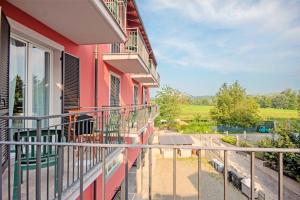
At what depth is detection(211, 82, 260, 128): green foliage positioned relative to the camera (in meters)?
41.8

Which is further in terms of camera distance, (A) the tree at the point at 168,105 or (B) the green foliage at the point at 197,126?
(B) the green foliage at the point at 197,126

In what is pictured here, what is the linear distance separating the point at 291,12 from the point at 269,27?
15.7 feet

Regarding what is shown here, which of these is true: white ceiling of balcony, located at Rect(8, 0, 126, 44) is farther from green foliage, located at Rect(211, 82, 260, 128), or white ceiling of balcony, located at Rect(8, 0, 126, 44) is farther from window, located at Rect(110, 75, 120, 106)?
green foliage, located at Rect(211, 82, 260, 128)

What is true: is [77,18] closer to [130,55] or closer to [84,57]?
[84,57]

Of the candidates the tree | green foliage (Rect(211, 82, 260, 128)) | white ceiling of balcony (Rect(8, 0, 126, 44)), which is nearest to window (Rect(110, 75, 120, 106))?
white ceiling of balcony (Rect(8, 0, 126, 44))

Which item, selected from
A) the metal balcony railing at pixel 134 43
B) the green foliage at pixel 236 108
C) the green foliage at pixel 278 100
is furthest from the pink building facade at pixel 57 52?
the green foliage at pixel 278 100

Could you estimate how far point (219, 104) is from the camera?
43906 millimetres

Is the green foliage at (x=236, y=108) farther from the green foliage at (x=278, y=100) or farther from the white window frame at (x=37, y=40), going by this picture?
the white window frame at (x=37, y=40)

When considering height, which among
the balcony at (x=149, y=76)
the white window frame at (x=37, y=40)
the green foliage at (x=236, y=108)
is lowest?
the green foliage at (x=236, y=108)

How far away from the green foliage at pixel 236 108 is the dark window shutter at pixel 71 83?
3790 cm

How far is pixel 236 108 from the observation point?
137ft

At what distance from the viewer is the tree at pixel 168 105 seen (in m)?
41.1

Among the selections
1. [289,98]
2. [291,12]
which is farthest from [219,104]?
A: [289,98]

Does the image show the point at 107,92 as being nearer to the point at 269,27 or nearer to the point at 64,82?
the point at 64,82
